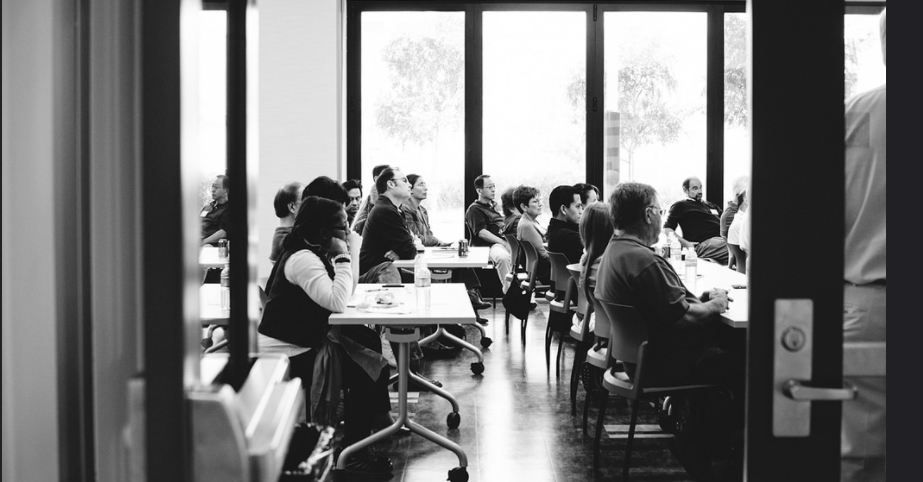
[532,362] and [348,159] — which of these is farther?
[348,159]

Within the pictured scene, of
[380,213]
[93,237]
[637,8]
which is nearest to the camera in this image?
[93,237]

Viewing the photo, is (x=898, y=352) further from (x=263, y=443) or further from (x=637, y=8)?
(x=637, y=8)

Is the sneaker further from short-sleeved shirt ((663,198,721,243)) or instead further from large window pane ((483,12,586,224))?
large window pane ((483,12,586,224))

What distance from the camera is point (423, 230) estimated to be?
7.54 m

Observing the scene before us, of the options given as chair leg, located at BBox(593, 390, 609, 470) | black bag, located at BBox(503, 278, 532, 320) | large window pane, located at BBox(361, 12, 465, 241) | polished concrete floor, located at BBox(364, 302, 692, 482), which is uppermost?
large window pane, located at BBox(361, 12, 465, 241)

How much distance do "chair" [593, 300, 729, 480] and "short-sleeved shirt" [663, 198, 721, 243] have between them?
4402mm

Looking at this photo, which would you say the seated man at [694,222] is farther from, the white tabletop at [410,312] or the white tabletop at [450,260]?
the white tabletop at [410,312]

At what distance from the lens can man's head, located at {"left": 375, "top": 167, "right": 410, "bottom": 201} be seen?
579cm

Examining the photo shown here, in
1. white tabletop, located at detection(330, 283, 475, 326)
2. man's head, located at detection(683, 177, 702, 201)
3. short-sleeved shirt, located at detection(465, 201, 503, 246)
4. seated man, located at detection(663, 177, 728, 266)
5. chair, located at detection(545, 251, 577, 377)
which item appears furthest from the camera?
short-sleeved shirt, located at detection(465, 201, 503, 246)

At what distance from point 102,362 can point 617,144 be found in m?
8.39

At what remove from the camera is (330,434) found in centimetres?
141

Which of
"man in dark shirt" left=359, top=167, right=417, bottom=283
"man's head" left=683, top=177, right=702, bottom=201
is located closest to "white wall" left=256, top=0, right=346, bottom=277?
"man in dark shirt" left=359, top=167, right=417, bottom=283

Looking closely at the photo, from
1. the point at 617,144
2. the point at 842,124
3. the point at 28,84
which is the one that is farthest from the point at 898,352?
the point at 617,144

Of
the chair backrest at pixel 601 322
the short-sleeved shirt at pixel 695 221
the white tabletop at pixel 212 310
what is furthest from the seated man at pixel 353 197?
the chair backrest at pixel 601 322
